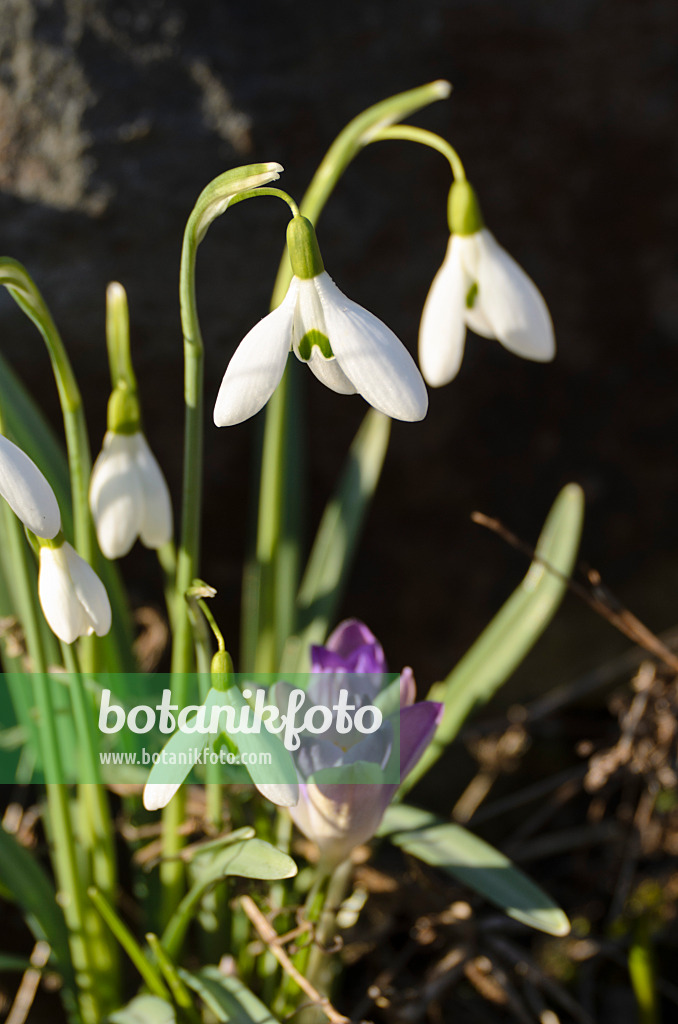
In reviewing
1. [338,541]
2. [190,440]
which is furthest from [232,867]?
[338,541]

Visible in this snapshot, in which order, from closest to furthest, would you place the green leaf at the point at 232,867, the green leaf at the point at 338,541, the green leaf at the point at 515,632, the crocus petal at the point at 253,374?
the crocus petal at the point at 253,374 < the green leaf at the point at 232,867 < the green leaf at the point at 515,632 < the green leaf at the point at 338,541

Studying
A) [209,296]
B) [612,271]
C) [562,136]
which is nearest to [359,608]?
[209,296]

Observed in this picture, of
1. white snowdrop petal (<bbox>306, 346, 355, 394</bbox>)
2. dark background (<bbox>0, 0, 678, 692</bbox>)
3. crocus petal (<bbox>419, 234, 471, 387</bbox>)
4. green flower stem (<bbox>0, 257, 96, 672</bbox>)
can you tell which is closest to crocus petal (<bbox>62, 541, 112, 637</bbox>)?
green flower stem (<bbox>0, 257, 96, 672</bbox>)

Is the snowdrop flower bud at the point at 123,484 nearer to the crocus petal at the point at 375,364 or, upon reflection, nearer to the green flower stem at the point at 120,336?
the green flower stem at the point at 120,336

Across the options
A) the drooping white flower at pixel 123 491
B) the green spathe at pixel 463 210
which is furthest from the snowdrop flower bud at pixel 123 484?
the green spathe at pixel 463 210

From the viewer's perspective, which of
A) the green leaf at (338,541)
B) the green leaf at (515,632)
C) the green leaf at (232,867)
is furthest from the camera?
the green leaf at (338,541)

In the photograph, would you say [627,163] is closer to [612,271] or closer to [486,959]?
[612,271]

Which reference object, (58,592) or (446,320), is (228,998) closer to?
(58,592)
